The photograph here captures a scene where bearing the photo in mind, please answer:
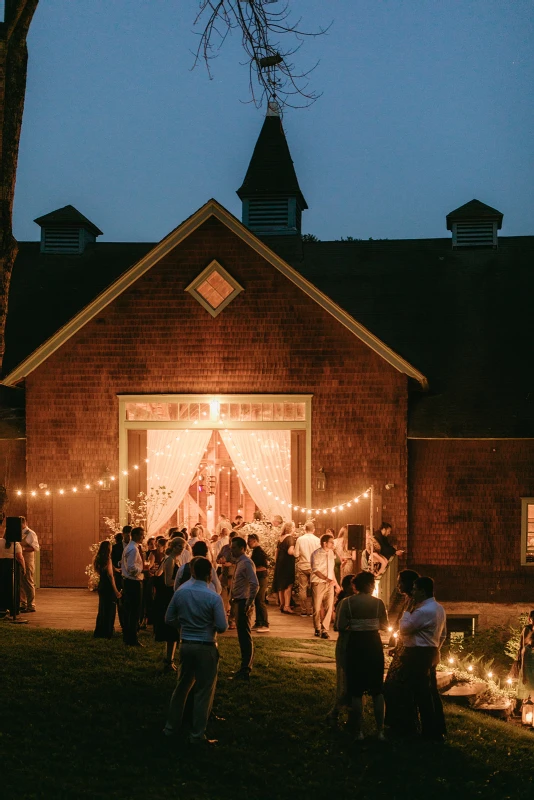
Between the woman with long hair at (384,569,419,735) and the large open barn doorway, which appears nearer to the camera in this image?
the woman with long hair at (384,569,419,735)

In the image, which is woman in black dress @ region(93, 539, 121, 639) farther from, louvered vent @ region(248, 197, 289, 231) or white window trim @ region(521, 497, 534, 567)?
louvered vent @ region(248, 197, 289, 231)

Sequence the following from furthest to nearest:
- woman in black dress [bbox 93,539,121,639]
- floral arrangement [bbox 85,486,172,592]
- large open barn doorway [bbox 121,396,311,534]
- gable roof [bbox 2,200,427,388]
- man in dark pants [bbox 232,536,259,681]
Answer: large open barn doorway [bbox 121,396,311,534]
floral arrangement [bbox 85,486,172,592]
gable roof [bbox 2,200,427,388]
woman in black dress [bbox 93,539,121,639]
man in dark pants [bbox 232,536,259,681]

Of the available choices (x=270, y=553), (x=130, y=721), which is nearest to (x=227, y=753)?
(x=130, y=721)

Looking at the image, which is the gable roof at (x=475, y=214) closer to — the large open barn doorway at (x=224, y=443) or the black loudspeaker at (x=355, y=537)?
the large open barn doorway at (x=224, y=443)

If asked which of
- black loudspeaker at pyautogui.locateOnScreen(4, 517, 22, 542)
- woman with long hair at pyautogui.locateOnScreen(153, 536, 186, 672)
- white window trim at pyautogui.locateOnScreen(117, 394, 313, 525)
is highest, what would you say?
white window trim at pyautogui.locateOnScreen(117, 394, 313, 525)

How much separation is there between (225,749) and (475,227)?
19.2 metres

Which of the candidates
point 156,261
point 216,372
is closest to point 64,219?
point 156,261

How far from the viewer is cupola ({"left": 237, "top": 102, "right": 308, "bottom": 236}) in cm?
2720

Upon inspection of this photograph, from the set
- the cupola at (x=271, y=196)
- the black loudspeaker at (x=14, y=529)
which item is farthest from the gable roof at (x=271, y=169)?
the black loudspeaker at (x=14, y=529)

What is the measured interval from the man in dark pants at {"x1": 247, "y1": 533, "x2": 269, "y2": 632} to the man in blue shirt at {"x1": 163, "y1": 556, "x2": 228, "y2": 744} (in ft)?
18.3

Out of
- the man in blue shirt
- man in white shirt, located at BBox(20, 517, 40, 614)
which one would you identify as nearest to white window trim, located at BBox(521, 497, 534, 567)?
man in white shirt, located at BBox(20, 517, 40, 614)

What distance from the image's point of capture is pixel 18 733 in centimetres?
984

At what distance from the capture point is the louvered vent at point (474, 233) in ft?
85.2

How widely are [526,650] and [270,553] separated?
6.41m
